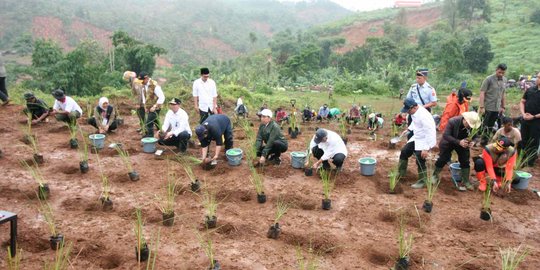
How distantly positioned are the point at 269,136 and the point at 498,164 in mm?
3462

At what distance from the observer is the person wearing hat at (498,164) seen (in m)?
5.48

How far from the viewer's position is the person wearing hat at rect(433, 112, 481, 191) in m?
5.41

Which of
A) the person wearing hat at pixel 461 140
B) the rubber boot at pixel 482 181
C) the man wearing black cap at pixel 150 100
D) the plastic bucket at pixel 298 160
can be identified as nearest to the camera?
the person wearing hat at pixel 461 140

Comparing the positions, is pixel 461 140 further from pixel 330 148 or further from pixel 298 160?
pixel 298 160

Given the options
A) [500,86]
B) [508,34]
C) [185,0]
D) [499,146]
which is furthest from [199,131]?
[185,0]

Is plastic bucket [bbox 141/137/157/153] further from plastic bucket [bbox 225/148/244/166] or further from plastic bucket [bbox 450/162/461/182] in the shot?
plastic bucket [bbox 450/162/461/182]

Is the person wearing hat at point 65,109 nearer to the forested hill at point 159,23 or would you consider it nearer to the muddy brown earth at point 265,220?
the muddy brown earth at point 265,220

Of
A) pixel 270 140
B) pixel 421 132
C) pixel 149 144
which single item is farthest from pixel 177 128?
pixel 421 132

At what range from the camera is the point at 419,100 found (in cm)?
703

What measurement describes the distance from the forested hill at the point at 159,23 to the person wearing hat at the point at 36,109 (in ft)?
96.4

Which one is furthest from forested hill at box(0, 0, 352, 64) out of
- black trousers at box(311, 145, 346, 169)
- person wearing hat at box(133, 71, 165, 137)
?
black trousers at box(311, 145, 346, 169)

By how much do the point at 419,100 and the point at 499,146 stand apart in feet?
6.02

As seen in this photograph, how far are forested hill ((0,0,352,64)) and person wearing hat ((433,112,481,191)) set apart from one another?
120 feet

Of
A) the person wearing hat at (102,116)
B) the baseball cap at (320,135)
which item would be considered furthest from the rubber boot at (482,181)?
the person wearing hat at (102,116)
